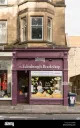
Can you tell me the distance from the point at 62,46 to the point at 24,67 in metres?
3.05

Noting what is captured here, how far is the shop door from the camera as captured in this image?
2348 centimetres

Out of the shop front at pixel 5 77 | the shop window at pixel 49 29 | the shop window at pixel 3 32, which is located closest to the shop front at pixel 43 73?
the shop front at pixel 5 77

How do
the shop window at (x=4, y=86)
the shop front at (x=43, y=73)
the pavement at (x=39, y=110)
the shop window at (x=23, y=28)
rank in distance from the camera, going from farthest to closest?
the shop window at (x=23, y=28) < the shop window at (x=4, y=86) < the shop front at (x=43, y=73) < the pavement at (x=39, y=110)

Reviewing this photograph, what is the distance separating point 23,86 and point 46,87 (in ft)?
6.43

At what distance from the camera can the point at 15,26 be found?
76.5 ft

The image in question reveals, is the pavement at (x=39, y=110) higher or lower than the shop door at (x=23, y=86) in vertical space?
lower

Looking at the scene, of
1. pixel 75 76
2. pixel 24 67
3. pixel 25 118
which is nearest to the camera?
pixel 25 118

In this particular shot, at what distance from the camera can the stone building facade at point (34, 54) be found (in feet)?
73.1

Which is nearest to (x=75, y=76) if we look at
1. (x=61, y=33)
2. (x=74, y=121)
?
(x=61, y=33)

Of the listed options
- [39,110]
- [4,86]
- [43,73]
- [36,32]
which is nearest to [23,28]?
[36,32]

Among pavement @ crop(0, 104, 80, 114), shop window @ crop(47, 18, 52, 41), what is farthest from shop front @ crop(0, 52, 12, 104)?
shop window @ crop(47, 18, 52, 41)

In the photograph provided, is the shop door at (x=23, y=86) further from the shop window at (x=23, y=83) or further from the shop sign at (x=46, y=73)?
the shop sign at (x=46, y=73)

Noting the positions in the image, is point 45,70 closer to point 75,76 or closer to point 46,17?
point 46,17

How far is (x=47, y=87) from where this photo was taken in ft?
74.5
